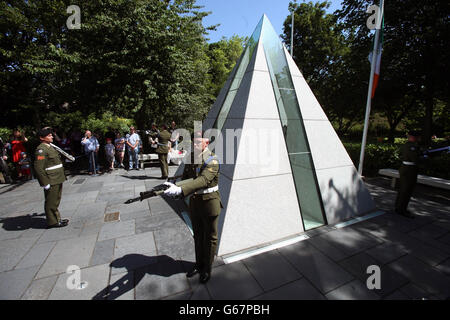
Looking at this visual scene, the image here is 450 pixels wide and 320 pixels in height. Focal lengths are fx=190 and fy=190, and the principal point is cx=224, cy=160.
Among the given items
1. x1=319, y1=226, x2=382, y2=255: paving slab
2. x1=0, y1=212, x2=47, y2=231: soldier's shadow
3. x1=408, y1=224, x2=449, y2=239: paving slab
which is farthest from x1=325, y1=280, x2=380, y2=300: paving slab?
x1=0, y1=212, x2=47, y2=231: soldier's shadow

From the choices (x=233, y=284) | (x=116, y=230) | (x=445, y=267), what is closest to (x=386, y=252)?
(x=445, y=267)

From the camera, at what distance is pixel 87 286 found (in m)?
2.81

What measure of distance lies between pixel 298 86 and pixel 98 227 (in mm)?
5905

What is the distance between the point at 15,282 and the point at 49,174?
7.00 ft

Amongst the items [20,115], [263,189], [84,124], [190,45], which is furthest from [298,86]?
[20,115]

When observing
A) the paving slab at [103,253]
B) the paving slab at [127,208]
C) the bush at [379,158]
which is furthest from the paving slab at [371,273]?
the bush at [379,158]

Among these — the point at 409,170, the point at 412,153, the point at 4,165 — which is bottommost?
the point at 4,165

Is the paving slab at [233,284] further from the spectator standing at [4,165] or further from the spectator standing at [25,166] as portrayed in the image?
the spectator standing at [4,165]

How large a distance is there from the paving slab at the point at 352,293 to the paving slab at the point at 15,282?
14.3 feet

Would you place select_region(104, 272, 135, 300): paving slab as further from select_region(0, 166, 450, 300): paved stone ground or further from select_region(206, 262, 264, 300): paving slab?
select_region(206, 262, 264, 300): paving slab

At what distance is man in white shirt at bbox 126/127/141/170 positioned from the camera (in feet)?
31.1

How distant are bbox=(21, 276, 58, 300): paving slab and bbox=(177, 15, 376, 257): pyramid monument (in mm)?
2572

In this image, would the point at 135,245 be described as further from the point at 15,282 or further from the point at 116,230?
the point at 15,282

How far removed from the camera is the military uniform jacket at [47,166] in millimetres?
4067
